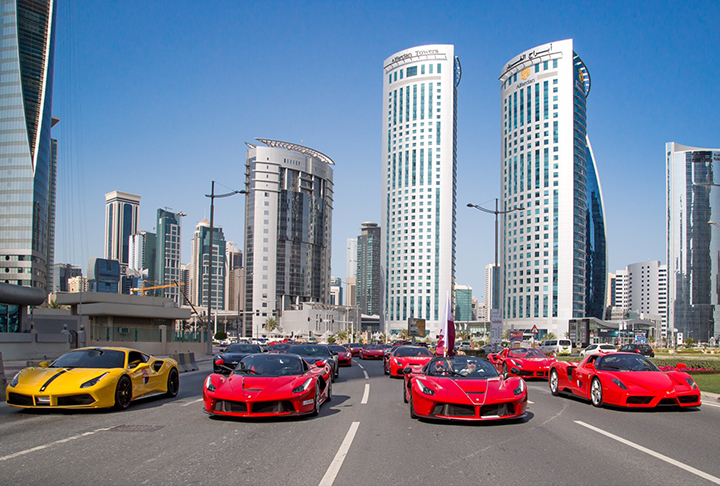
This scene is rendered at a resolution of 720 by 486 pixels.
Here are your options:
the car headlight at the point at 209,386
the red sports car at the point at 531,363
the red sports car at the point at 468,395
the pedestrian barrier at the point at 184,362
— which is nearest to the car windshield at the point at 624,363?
the red sports car at the point at 468,395

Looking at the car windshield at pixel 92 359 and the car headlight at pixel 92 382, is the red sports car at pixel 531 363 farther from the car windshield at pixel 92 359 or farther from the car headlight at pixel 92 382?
the car headlight at pixel 92 382

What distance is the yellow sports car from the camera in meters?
11.6

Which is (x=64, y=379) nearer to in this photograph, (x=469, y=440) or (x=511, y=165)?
(x=469, y=440)

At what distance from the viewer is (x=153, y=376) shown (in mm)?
14391

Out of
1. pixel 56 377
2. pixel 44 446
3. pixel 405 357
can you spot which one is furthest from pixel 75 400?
pixel 405 357

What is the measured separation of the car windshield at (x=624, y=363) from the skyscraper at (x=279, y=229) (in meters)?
161

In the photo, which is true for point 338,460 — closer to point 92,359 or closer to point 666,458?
point 666,458

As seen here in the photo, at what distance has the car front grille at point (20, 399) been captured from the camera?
11578 mm

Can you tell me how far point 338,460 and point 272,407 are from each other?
328cm

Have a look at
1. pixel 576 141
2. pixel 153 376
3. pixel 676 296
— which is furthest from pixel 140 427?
pixel 676 296

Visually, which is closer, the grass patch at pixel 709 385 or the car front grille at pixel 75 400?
the car front grille at pixel 75 400

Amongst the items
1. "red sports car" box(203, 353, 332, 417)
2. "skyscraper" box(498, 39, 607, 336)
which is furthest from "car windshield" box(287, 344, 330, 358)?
"skyscraper" box(498, 39, 607, 336)

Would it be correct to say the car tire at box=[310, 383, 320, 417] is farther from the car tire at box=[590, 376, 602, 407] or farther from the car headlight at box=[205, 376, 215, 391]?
the car tire at box=[590, 376, 602, 407]

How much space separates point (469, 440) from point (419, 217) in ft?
553
